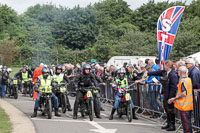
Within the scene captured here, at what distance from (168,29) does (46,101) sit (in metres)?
5.06

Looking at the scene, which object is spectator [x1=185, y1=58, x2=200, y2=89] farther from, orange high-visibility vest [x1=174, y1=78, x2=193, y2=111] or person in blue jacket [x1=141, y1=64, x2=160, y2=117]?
person in blue jacket [x1=141, y1=64, x2=160, y2=117]

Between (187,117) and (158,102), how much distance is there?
3.94 meters

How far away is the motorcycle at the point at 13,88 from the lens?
78.5ft

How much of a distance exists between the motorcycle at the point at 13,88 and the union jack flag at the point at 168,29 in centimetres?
1333

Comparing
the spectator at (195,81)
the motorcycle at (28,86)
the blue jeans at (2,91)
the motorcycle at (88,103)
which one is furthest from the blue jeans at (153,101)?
the blue jeans at (2,91)

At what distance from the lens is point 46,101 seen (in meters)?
14.2

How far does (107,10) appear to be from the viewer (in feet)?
295

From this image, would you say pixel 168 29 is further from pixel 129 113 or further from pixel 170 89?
pixel 129 113

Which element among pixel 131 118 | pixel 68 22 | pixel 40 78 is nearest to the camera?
pixel 131 118

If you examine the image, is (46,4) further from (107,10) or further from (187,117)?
(187,117)

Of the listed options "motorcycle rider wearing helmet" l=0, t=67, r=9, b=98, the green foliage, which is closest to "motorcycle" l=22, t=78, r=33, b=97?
"motorcycle rider wearing helmet" l=0, t=67, r=9, b=98

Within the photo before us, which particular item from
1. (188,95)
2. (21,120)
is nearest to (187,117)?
(188,95)

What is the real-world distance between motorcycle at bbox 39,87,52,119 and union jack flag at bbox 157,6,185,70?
14.0ft

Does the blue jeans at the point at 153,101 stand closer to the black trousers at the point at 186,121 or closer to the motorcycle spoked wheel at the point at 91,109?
the motorcycle spoked wheel at the point at 91,109
